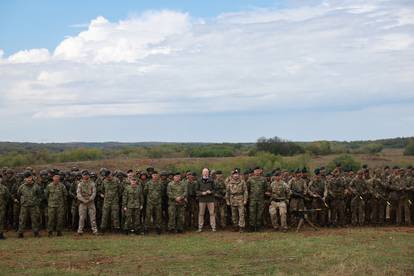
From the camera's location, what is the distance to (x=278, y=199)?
18547 mm

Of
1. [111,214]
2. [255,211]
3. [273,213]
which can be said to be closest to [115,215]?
[111,214]

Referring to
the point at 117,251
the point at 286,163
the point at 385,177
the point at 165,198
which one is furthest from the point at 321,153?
the point at 117,251

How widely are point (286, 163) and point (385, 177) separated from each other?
59.2ft

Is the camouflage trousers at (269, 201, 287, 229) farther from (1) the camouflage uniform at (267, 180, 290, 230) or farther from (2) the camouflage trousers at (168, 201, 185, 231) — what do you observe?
(2) the camouflage trousers at (168, 201, 185, 231)

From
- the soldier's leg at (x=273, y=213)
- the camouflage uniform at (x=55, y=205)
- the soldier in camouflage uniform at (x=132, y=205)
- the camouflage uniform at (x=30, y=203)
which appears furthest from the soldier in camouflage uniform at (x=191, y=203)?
the camouflage uniform at (x=30, y=203)

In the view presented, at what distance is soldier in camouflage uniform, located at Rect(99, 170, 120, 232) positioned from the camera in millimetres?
18016

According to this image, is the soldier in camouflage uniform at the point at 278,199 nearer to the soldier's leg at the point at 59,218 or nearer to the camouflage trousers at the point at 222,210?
the camouflage trousers at the point at 222,210

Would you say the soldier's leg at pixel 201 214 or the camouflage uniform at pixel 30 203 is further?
the soldier's leg at pixel 201 214

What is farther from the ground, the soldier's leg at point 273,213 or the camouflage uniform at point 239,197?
→ the camouflage uniform at point 239,197

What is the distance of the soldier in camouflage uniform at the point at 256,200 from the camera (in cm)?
1866

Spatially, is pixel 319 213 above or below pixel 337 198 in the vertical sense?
below

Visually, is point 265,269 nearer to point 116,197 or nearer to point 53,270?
point 53,270

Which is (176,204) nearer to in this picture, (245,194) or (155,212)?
(155,212)

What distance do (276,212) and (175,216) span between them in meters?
3.05
